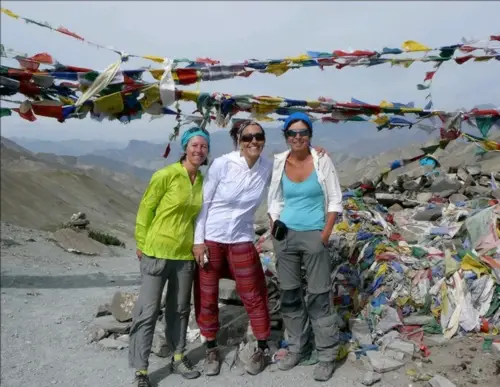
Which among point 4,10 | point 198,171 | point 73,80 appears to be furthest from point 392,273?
point 4,10

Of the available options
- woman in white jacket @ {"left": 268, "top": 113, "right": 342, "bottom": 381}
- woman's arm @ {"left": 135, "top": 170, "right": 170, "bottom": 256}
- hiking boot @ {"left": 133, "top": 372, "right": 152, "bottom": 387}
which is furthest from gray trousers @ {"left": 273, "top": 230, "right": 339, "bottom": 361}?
hiking boot @ {"left": 133, "top": 372, "right": 152, "bottom": 387}

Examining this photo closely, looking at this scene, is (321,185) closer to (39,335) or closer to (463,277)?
(463,277)

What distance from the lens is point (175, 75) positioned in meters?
4.47

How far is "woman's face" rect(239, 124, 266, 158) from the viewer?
3.78 m

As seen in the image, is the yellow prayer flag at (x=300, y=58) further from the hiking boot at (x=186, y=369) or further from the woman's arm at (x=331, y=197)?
the hiking boot at (x=186, y=369)

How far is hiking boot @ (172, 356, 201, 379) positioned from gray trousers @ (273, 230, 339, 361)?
Result: 864mm

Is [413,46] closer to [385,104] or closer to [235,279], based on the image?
[385,104]

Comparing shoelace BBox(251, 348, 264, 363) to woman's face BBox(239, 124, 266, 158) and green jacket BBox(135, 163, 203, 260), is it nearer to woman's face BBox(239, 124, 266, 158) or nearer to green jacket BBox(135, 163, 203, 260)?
green jacket BBox(135, 163, 203, 260)

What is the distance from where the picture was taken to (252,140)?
378cm

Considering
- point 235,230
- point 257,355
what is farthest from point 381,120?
point 257,355

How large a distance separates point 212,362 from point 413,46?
3424 mm

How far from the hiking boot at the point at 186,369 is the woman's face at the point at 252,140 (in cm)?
191

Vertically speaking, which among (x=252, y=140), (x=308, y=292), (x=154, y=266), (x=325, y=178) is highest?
(x=252, y=140)

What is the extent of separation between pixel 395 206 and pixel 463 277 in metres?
3.40
